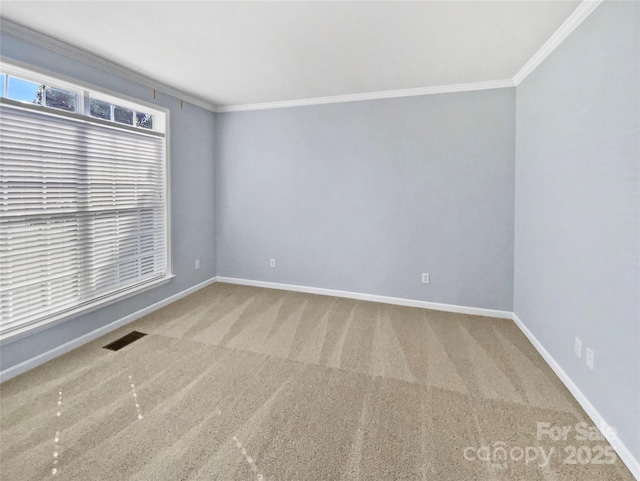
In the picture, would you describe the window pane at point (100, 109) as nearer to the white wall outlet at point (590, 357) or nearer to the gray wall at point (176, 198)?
the gray wall at point (176, 198)

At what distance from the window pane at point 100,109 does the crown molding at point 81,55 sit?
1.00ft

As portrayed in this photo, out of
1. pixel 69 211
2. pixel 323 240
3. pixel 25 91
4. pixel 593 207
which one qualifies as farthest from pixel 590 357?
pixel 25 91

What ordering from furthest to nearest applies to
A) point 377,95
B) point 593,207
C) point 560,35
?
point 377,95 → point 560,35 → point 593,207

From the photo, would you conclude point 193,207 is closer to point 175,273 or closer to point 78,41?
point 175,273

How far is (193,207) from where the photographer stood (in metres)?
4.05

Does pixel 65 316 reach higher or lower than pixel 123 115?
lower

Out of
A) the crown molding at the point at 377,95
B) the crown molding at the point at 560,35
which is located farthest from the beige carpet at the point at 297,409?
the crown molding at the point at 377,95

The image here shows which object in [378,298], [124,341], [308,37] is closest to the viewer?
[308,37]

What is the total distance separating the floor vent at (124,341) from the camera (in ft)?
8.68

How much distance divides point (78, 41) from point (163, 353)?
2691 millimetres

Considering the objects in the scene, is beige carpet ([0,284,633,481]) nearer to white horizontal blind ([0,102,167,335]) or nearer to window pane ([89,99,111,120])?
white horizontal blind ([0,102,167,335])

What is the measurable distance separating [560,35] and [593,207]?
1382mm

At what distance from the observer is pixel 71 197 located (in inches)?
100

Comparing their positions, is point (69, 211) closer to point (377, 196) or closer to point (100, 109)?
point (100, 109)
